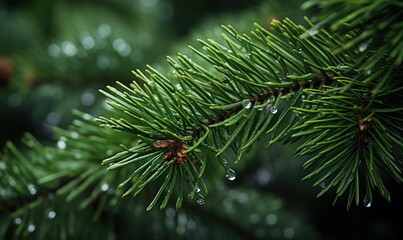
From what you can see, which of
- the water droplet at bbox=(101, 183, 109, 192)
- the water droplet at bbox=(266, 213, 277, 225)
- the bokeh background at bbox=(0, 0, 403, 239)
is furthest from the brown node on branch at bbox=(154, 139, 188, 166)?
the water droplet at bbox=(266, 213, 277, 225)

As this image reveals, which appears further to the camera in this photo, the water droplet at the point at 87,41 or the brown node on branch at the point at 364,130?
the water droplet at the point at 87,41

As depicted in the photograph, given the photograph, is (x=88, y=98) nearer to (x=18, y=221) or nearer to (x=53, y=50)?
(x=53, y=50)

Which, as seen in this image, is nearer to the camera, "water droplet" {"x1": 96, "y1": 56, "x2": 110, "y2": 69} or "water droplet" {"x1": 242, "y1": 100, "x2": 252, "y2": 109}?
"water droplet" {"x1": 242, "y1": 100, "x2": 252, "y2": 109}

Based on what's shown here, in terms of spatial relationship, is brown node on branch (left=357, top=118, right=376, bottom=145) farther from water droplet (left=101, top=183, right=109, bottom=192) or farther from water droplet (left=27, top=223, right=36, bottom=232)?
water droplet (left=27, top=223, right=36, bottom=232)

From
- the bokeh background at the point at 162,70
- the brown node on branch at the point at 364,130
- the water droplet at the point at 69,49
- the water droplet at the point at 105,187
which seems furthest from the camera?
the water droplet at the point at 69,49

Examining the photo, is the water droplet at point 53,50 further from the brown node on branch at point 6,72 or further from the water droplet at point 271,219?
the water droplet at point 271,219

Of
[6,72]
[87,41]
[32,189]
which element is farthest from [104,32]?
[32,189]

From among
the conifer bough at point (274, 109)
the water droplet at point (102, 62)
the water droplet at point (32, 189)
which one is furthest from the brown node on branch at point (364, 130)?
the water droplet at point (102, 62)

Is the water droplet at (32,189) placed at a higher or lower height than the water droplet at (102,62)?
lower

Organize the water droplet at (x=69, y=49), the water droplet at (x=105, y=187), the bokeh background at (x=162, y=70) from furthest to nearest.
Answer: the water droplet at (x=69, y=49)
the bokeh background at (x=162, y=70)
the water droplet at (x=105, y=187)
